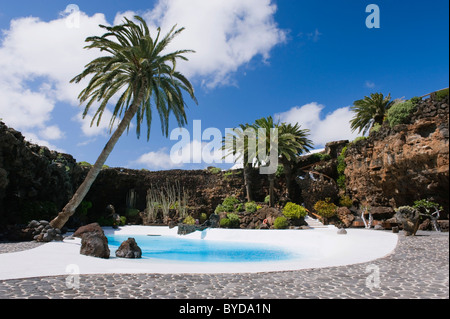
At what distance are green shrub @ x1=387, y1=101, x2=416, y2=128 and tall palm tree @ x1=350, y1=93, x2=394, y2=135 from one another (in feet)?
25.9

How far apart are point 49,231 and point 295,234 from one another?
1102 cm

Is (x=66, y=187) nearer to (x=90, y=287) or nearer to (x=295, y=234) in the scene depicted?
(x=295, y=234)

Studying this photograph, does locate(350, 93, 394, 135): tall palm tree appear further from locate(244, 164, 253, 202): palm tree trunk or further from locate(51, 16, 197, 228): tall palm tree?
locate(51, 16, 197, 228): tall palm tree

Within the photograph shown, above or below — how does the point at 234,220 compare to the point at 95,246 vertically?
below

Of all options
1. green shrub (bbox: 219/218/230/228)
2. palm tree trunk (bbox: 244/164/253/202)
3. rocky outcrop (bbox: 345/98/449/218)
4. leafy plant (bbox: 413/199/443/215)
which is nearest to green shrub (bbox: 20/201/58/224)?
green shrub (bbox: 219/218/230/228)

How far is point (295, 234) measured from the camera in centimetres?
1467

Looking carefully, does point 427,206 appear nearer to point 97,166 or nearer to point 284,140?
point 284,140

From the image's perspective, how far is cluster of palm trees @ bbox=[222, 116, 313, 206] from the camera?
22.1m

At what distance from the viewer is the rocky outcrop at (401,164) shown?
41.0ft

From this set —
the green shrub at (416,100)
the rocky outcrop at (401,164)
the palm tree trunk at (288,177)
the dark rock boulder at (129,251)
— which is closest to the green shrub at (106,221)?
the palm tree trunk at (288,177)

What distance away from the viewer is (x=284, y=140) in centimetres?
2242

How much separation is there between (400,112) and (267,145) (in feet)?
32.4


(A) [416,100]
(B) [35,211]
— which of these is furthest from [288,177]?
(B) [35,211]
